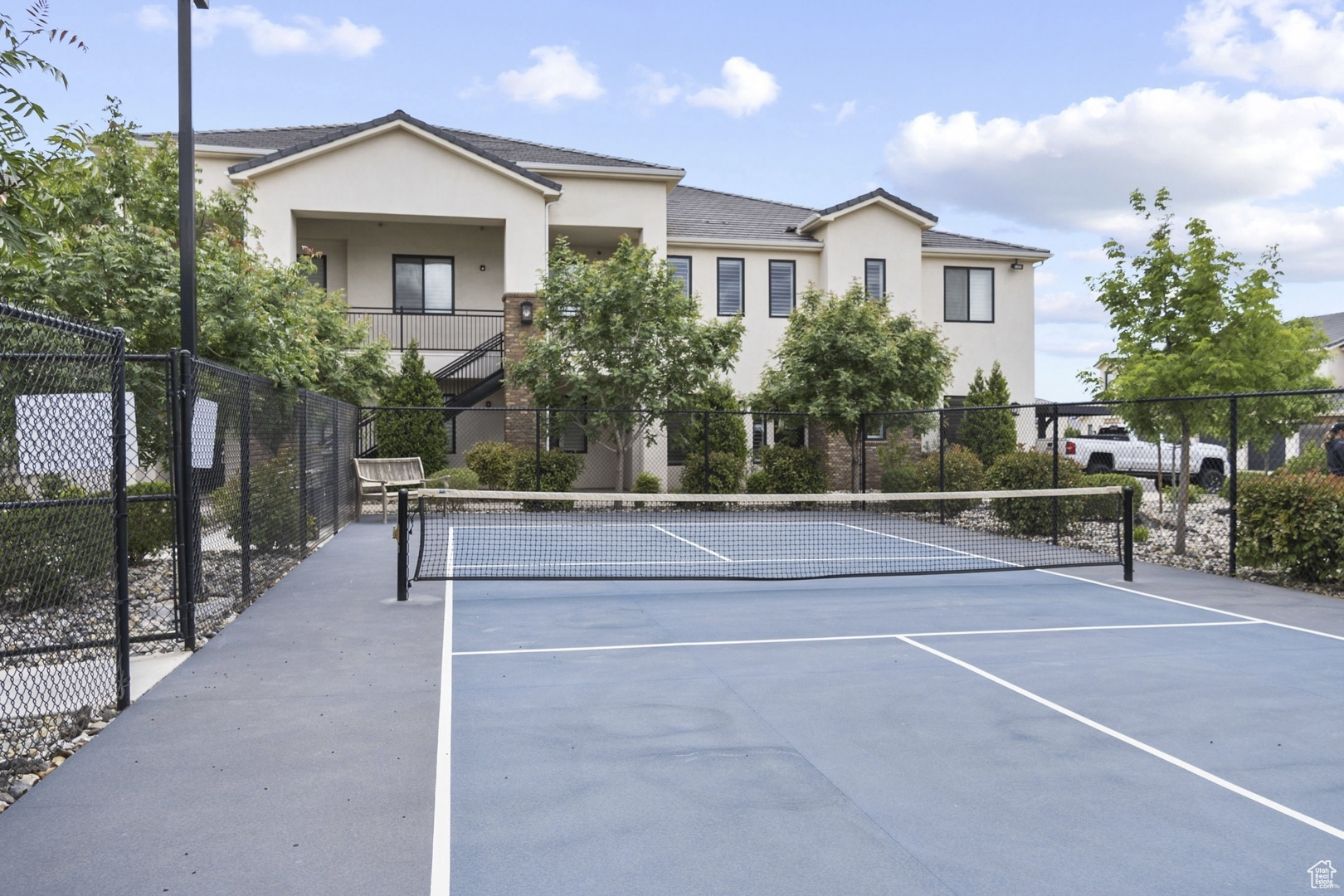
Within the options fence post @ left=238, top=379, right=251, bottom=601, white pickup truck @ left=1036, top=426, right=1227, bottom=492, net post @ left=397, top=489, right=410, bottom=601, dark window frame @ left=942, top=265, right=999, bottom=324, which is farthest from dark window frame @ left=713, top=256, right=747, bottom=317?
fence post @ left=238, top=379, right=251, bottom=601

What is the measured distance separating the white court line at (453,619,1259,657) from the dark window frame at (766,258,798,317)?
1926 centimetres

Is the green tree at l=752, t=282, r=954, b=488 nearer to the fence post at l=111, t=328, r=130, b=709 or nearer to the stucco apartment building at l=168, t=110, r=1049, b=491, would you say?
the stucco apartment building at l=168, t=110, r=1049, b=491

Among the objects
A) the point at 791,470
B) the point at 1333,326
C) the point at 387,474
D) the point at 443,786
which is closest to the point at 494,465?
the point at 387,474

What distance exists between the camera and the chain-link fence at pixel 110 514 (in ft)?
19.1

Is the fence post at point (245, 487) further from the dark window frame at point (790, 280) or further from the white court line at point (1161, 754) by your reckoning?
the dark window frame at point (790, 280)

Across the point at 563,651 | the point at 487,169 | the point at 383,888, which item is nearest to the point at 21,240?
the point at 383,888

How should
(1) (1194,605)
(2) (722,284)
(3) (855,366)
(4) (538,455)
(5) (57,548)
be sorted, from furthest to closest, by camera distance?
(2) (722,284)
(3) (855,366)
(4) (538,455)
(1) (1194,605)
(5) (57,548)

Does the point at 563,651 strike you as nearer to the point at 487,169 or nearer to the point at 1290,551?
the point at 1290,551

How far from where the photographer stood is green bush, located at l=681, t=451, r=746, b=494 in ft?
74.5

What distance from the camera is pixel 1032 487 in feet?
56.2

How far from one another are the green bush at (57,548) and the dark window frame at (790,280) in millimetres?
21221

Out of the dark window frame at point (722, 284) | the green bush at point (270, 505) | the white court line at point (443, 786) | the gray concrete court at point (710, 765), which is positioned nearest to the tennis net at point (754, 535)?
the green bush at point (270, 505)

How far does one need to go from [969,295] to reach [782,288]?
6.00 meters

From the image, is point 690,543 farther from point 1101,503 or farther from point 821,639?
point 821,639
